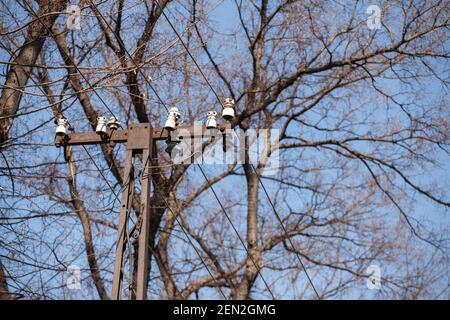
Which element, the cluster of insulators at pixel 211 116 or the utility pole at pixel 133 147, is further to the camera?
the cluster of insulators at pixel 211 116

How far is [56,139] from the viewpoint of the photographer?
7.70m

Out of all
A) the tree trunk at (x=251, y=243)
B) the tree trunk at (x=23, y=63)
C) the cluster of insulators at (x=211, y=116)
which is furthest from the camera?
the tree trunk at (x=251, y=243)

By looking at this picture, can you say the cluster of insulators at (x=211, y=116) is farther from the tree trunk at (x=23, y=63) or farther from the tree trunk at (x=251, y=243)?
the tree trunk at (x=251, y=243)

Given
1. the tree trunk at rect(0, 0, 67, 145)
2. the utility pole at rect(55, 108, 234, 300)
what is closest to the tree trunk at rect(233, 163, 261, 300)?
A: the tree trunk at rect(0, 0, 67, 145)

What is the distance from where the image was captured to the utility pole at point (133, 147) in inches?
271

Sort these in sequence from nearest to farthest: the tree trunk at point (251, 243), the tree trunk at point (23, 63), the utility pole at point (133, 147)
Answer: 1. the utility pole at point (133, 147)
2. the tree trunk at point (23, 63)
3. the tree trunk at point (251, 243)

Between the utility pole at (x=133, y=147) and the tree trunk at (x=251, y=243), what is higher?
the tree trunk at (x=251, y=243)

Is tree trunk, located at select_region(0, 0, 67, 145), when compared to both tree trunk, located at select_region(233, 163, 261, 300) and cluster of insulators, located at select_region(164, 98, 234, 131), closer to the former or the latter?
cluster of insulators, located at select_region(164, 98, 234, 131)

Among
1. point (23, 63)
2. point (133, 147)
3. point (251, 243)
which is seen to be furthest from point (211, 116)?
point (251, 243)

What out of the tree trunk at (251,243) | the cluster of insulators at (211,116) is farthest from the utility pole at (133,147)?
the tree trunk at (251,243)

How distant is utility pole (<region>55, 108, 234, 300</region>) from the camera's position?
22.6 ft

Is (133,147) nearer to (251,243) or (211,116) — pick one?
(211,116)

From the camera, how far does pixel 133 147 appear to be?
24.1 feet
